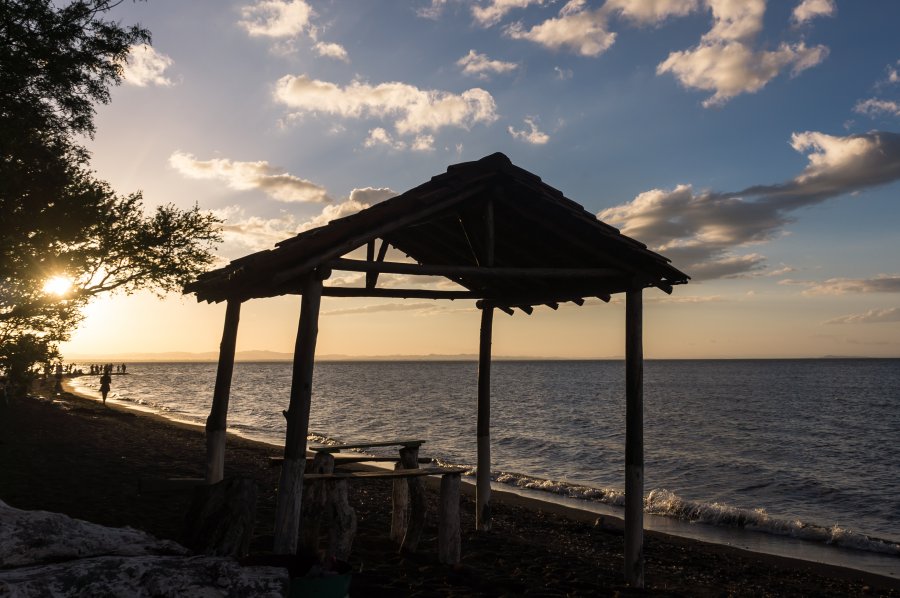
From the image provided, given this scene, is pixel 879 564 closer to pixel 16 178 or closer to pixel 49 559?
pixel 49 559

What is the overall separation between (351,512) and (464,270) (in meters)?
3.37

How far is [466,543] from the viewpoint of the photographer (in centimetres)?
1048

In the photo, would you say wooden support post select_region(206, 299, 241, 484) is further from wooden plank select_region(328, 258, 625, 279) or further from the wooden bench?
wooden plank select_region(328, 258, 625, 279)

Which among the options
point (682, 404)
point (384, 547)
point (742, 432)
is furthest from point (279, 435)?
point (682, 404)

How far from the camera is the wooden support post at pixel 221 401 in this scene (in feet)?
27.9

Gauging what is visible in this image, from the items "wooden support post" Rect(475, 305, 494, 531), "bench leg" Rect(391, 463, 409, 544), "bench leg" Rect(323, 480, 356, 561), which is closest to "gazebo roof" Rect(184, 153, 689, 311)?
"wooden support post" Rect(475, 305, 494, 531)

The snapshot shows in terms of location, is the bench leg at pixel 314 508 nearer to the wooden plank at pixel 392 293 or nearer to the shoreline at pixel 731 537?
the wooden plank at pixel 392 293

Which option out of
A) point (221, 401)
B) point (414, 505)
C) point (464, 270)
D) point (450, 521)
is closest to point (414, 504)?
point (414, 505)

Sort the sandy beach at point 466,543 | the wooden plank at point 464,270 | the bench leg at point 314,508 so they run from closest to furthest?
the wooden plank at point 464,270 → the bench leg at point 314,508 → the sandy beach at point 466,543

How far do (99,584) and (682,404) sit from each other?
225 ft

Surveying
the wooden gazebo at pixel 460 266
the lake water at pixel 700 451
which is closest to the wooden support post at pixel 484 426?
the wooden gazebo at pixel 460 266

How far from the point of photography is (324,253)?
22.0 feet

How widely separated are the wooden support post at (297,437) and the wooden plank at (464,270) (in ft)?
1.69

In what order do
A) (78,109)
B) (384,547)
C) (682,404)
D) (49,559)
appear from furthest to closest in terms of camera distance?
(682,404)
(78,109)
(384,547)
(49,559)
